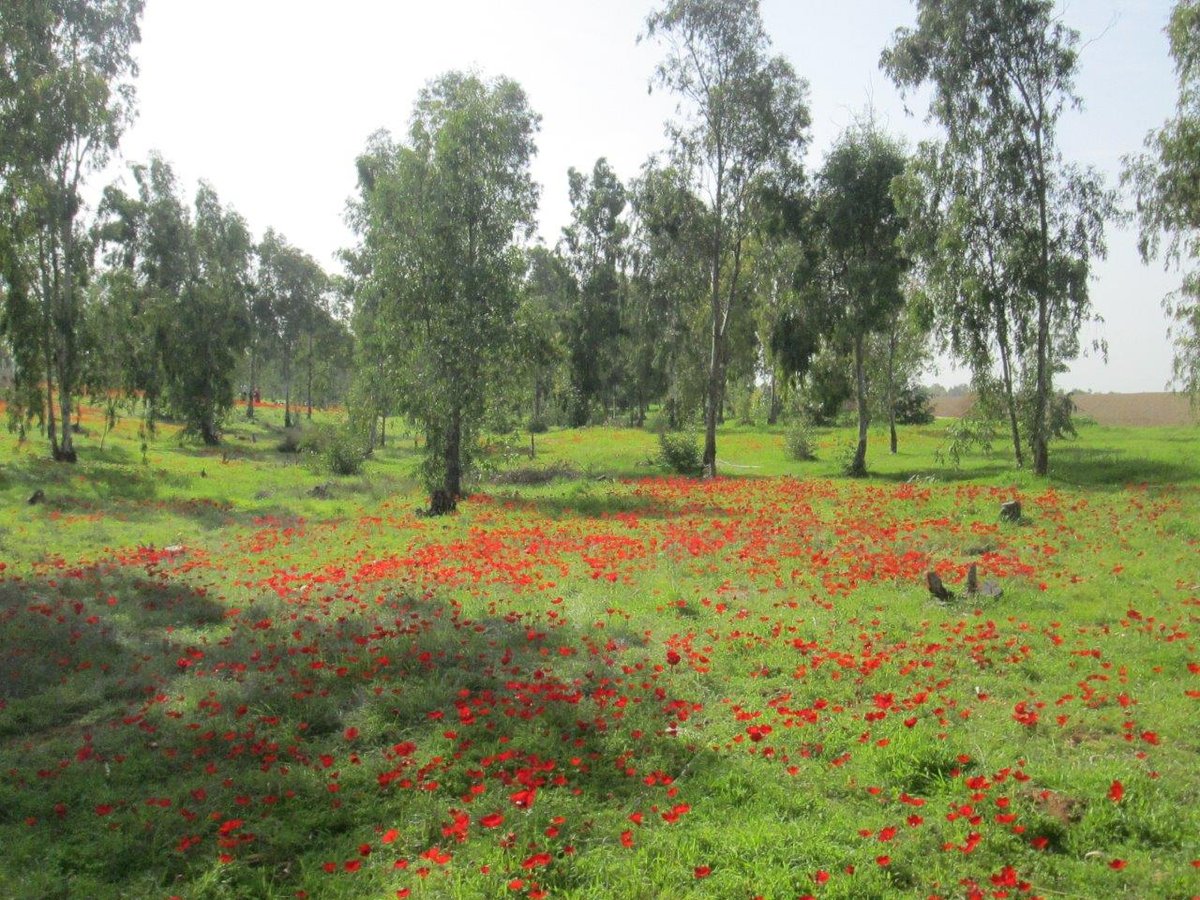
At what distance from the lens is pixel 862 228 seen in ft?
104

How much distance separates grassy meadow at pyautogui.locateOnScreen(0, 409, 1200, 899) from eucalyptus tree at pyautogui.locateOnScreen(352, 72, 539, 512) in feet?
27.4

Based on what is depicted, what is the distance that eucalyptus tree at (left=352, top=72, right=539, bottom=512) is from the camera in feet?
79.9

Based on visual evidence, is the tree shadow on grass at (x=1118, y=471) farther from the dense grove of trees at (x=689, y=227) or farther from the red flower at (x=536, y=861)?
the red flower at (x=536, y=861)

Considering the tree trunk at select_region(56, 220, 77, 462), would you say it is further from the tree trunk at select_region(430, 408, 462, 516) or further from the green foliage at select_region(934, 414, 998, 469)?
the green foliage at select_region(934, 414, 998, 469)

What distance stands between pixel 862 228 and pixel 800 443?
38.7 feet

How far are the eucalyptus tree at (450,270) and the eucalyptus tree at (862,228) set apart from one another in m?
13.3

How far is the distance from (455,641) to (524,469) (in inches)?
995

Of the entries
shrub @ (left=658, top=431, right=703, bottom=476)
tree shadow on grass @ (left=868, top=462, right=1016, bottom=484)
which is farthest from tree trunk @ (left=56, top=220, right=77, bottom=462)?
tree shadow on grass @ (left=868, top=462, right=1016, bottom=484)

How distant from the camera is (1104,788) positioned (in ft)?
19.0

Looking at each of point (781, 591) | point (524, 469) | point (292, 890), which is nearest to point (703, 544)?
point (781, 591)

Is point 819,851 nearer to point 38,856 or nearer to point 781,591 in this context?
point 38,856

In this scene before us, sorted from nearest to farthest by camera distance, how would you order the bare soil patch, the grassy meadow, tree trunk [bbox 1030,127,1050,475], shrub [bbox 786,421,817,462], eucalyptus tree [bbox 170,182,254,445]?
the grassy meadow < tree trunk [bbox 1030,127,1050,475] < shrub [bbox 786,421,817,462] < eucalyptus tree [bbox 170,182,254,445] < the bare soil patch

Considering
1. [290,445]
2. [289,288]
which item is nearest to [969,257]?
[290,445]

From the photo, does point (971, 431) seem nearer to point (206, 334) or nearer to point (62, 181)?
point (62, 181)
